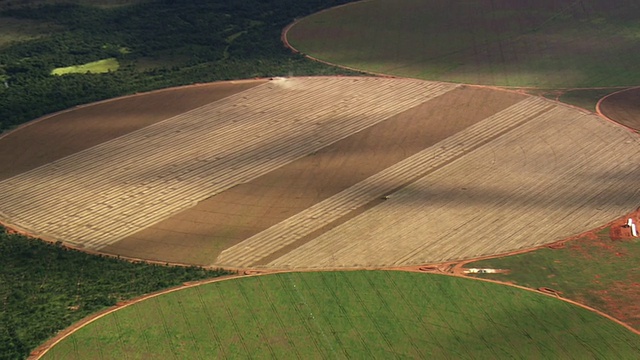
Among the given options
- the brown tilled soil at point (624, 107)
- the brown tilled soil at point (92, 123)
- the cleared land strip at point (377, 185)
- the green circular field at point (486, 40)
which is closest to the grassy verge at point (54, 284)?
the cleared land strip at point (377, 185)

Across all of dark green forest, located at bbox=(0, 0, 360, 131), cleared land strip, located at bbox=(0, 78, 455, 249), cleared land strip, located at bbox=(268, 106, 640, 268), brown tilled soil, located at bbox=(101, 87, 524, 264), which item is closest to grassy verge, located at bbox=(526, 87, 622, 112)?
brown tilled soil, located at bbox=(101, 87, 524, 264)

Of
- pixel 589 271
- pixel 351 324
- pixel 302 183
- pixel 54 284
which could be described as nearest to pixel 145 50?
pixel 302 183

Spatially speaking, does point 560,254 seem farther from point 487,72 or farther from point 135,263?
point 487,72

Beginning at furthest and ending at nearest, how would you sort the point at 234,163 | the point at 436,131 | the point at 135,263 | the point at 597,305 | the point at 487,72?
the point at 487,72 → the point at 436,131 → the point at 234,163 → the point at 135,263 → the point at 597,305

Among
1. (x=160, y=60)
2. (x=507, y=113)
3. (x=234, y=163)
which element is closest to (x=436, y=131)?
(x=507, y=113)

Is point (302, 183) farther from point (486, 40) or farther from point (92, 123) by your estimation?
point (486, 40)

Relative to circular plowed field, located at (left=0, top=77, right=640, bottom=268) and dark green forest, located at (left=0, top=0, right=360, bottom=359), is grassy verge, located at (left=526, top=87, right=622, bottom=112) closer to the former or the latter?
circular plowed field, located at (left=0, top=77, right=640, bottom=268)
